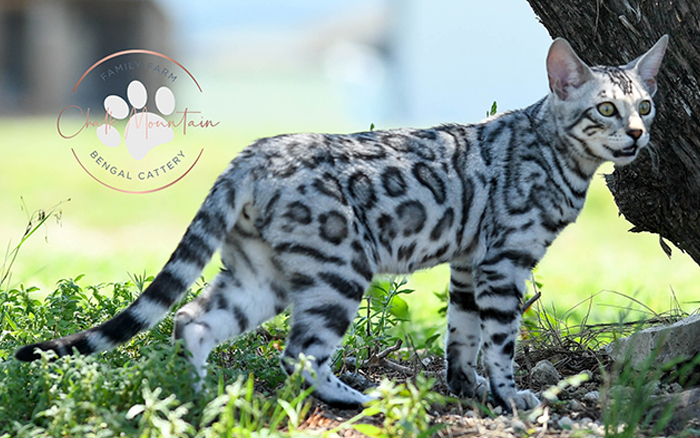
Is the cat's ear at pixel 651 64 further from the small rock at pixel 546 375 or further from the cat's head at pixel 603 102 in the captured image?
the small rock at pixel 546 375

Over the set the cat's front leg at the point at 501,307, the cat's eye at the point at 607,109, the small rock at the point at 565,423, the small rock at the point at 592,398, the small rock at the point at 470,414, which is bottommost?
the small rock at the point at 470,414

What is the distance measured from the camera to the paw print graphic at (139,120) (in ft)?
16.9

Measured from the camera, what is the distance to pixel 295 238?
10.2 ft

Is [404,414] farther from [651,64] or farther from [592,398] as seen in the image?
[651,64]

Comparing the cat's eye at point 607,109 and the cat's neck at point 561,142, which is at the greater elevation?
the cat's eye at point 607,109

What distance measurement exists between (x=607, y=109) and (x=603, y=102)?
4 cm

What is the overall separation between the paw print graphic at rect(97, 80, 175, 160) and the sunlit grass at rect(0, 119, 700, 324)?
0.94m

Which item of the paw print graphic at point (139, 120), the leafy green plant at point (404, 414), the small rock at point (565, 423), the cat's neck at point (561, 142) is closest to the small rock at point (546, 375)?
the small rock at point (565, 423)

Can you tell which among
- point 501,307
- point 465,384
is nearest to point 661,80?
point 501,307

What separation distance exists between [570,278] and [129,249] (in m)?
5.52

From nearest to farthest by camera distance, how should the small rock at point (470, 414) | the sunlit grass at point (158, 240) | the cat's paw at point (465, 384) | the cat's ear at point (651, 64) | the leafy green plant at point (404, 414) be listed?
the leafy green plant at point (404, 414) < the small rock at point (470, 414) < the cat's ear at point (651, 64) < the cat's paw at point (465, 384) < the sunlit grass at point (158, 240)

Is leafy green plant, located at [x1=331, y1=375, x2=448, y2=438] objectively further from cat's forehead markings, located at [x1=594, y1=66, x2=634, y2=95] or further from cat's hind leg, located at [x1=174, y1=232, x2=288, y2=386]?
cat's forehead markings, located at [x1=594, y1=66, x2=634, y2=95]

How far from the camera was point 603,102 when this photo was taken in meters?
3.38

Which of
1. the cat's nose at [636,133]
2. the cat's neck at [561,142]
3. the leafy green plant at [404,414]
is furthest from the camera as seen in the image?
the cat's neck at [561,142]
